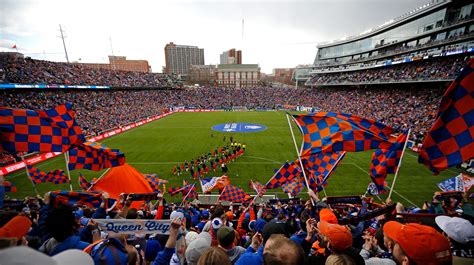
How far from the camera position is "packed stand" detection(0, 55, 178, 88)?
3412cm

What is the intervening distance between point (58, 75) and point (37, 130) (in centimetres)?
4631

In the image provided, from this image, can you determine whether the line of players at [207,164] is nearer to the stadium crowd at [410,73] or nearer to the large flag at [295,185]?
the large flag at [295,185]

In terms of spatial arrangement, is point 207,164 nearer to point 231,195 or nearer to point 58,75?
point 231,195

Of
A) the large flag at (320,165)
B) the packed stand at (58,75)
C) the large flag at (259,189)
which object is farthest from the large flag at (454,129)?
the packed stand at (58,75)

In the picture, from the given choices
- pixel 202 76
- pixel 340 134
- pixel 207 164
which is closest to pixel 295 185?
pixel 340 134

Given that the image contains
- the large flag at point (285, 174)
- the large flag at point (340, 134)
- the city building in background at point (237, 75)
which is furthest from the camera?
the city building in background at point (237, 75)

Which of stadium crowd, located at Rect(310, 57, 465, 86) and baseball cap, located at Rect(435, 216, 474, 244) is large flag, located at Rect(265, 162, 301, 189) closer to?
baseball cap, located at Rect(435, 216, 474, 244)

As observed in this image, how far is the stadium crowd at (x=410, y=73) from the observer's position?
32.3 meters

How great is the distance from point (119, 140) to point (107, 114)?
15813 mm

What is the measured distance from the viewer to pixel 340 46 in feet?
242

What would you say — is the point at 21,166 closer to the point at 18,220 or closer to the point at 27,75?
the point at 18,220

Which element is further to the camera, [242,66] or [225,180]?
[242,66]

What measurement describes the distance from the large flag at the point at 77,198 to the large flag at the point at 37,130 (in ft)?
4.44

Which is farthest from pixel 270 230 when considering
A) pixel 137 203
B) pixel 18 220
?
pixel 137 203
